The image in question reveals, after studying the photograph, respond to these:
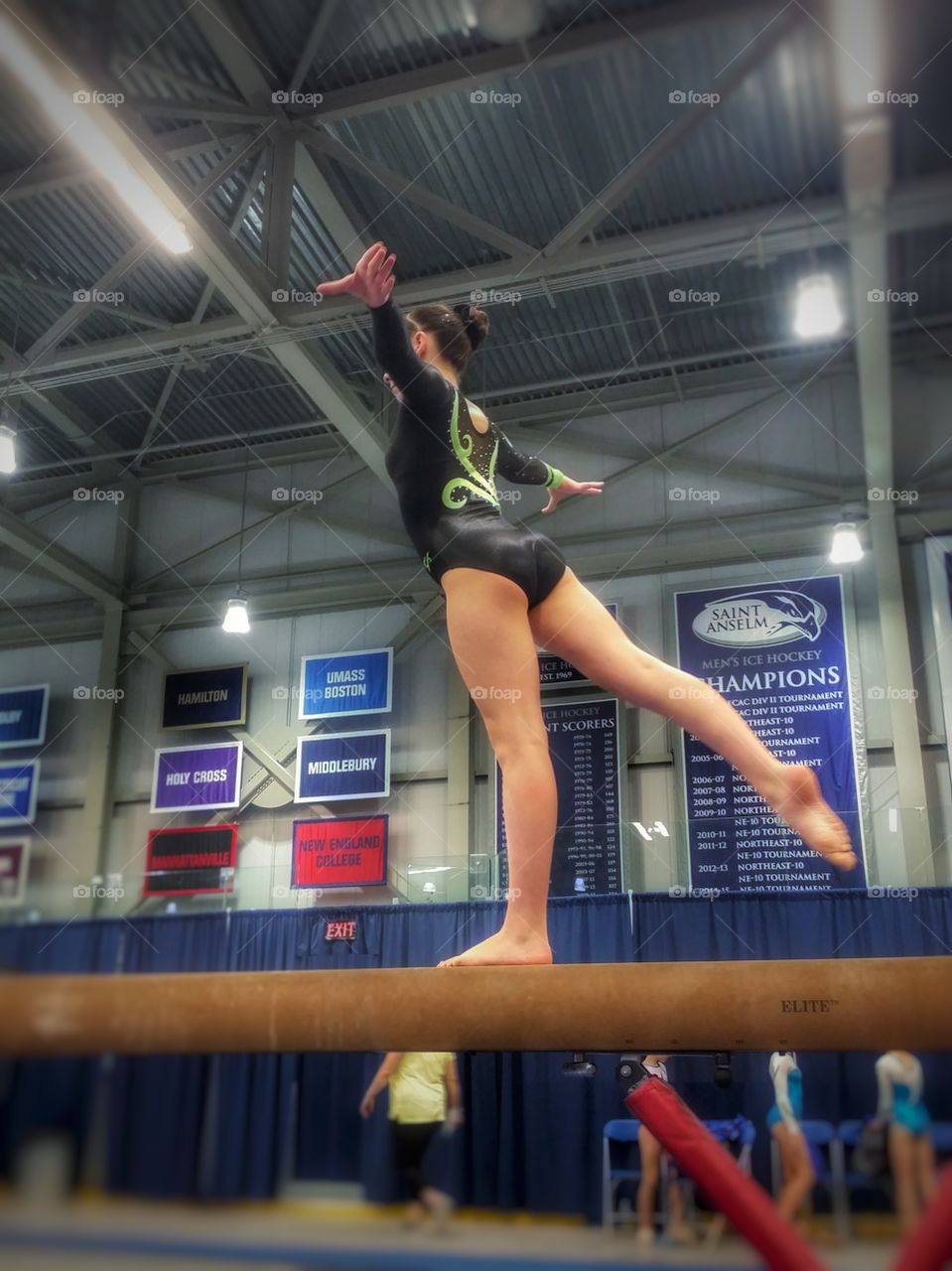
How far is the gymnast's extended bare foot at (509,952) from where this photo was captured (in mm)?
1791

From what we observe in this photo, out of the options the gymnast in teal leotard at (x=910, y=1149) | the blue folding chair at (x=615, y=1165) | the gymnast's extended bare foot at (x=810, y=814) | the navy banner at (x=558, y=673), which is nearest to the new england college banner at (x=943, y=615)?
the navy banner at (x=558, y=673)

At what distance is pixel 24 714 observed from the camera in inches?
281

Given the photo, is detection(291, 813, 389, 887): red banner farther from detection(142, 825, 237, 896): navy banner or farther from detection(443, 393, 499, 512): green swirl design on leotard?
detection(443, 393, 499, 512): green swirl design on leotard

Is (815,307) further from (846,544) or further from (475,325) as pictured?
(475,325)

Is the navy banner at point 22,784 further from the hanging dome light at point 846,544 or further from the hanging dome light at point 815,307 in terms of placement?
the hanging dome light at point 815,307

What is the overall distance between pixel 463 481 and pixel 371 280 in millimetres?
394

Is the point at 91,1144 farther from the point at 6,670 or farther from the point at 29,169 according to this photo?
the point at 6,670

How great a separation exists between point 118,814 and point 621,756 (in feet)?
11.7

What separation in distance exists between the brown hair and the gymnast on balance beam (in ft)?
0.42

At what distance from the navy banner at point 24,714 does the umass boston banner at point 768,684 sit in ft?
13.9

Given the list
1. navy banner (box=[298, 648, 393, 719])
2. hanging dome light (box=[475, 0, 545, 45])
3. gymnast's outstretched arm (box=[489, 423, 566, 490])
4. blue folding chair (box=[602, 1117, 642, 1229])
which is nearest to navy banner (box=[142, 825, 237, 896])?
navy banner (box=[298, 648, 393, 719])

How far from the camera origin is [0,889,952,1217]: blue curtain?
4367mm

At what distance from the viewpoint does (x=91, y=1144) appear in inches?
48.6

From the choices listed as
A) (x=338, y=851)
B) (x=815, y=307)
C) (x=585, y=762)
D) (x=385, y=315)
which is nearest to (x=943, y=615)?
(x=585, y=762)
